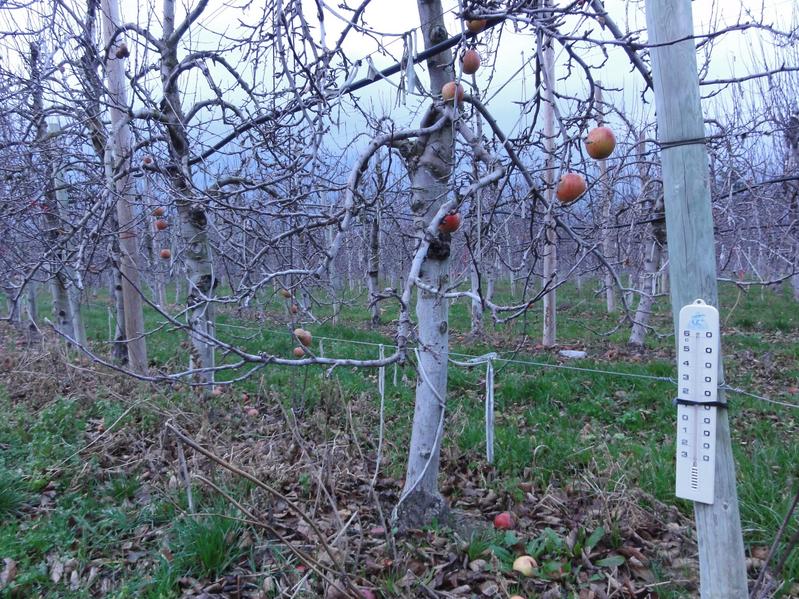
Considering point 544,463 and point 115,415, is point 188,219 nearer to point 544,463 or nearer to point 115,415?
point 115,415

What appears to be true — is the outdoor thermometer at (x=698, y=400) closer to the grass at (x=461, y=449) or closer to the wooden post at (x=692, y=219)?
the wooden post at (x=692, y=219)

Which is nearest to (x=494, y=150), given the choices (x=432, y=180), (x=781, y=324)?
(x=432, y=180)

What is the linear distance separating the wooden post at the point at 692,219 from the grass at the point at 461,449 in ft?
1.93

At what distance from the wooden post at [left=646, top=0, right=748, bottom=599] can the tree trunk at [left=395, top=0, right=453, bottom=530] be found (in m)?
1.20

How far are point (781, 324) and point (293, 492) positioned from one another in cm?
1147

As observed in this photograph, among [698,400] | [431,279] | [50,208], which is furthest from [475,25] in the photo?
[50,208]

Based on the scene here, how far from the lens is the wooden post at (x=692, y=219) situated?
1442mm

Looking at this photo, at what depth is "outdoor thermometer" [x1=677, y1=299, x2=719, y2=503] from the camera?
141 centimetres

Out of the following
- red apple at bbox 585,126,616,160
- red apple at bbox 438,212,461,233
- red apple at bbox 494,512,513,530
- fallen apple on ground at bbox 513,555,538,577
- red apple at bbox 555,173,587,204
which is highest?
red apple at bbox 585,126,616,160

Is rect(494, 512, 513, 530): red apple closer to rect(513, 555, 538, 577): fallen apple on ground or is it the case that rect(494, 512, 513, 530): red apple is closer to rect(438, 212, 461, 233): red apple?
rect(513, 555, 538, 577): fallen apple on ground

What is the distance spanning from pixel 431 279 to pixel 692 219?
135 centimetres

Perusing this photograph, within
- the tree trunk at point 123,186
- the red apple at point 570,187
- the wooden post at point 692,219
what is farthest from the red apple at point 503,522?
the tree trunk at point 123,186

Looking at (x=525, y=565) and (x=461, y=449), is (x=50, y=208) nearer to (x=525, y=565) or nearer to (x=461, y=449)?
(x=461, y=449)

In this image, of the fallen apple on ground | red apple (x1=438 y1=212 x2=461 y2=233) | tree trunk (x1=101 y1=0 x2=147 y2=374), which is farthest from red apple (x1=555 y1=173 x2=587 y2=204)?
tree trunk (x1=101 y1=0 x2=147 y2=374)
